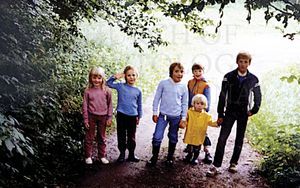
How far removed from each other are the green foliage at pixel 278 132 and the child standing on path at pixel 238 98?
0.66m

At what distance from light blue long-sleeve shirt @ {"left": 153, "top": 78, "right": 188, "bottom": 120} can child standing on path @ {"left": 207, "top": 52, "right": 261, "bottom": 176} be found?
0.52 m

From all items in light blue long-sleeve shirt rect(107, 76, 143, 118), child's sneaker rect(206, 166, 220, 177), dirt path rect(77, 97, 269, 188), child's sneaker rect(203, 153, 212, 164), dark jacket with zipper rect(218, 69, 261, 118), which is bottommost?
dirt path rect(77, 97, 269, 188)

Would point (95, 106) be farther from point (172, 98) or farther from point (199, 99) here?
point (199, 99)

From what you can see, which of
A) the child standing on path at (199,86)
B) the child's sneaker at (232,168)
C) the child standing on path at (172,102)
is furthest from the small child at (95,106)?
the child's sneaker at (232,168)

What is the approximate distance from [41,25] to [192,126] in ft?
11.0

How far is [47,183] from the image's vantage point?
204 inches

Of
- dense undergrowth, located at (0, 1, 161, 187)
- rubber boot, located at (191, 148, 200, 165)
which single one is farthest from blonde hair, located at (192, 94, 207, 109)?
dense undergrowth, located at (0, 1, 161, 187)

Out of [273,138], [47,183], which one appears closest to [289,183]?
[273,138]

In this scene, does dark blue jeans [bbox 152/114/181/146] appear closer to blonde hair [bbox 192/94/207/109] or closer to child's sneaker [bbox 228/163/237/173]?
blonde hair [bbox 192/94/207/109]

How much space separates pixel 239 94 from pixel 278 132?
3.70 ft

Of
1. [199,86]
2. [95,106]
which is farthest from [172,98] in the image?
[95,106]

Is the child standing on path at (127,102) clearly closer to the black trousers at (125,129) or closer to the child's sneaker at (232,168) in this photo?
the black trousers at (125,129)

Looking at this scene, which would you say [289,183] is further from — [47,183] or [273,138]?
[47,183]

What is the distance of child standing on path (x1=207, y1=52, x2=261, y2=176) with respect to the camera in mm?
5695
